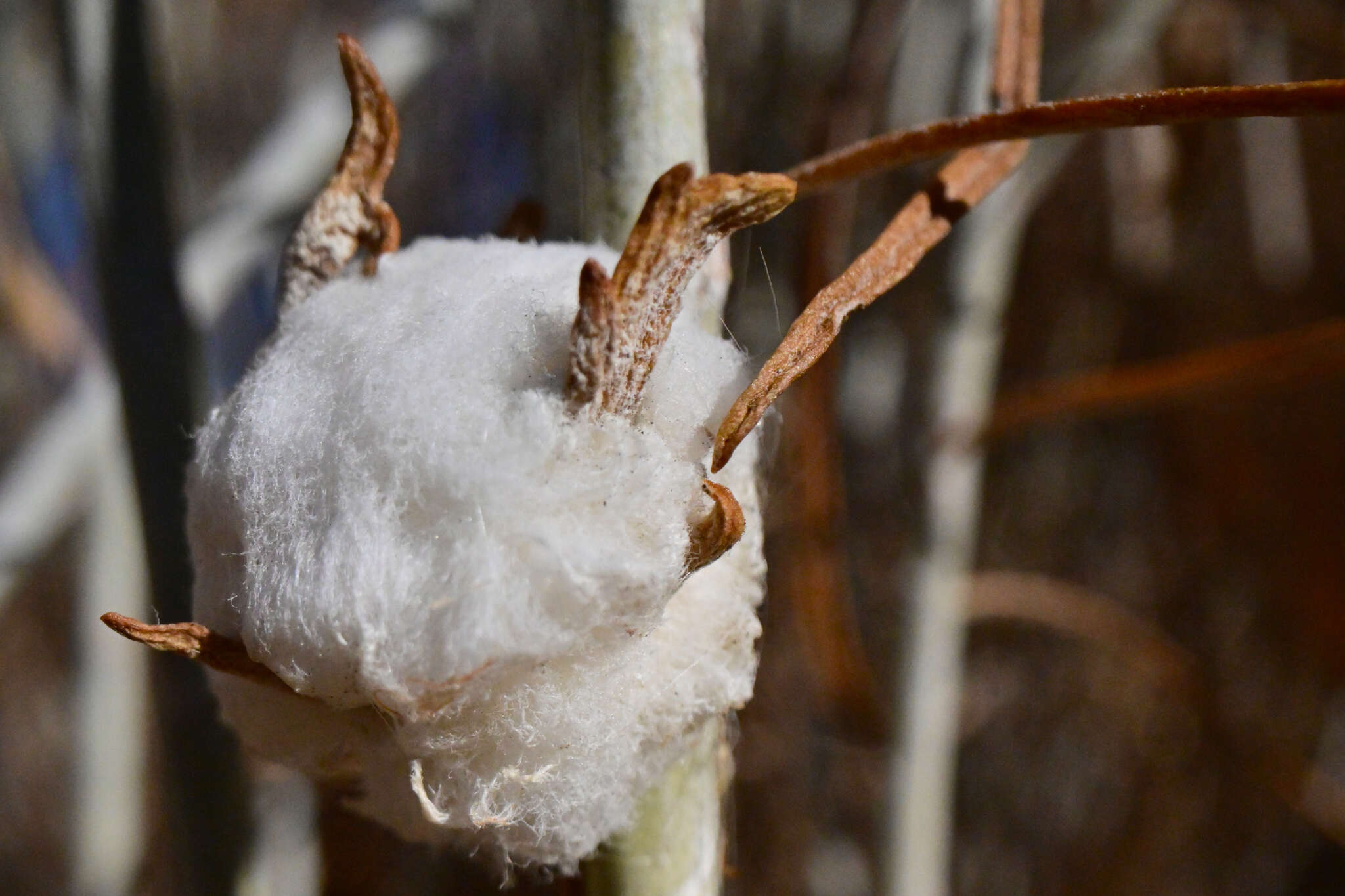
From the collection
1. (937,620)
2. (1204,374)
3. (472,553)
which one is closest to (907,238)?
(472,553)

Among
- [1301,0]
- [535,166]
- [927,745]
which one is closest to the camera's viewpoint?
[927,745]

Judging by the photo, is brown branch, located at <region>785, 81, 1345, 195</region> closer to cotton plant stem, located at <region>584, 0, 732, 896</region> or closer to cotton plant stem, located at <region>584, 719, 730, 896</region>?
cotton plant stem, located at <region>584, 0, 732, 896</region>

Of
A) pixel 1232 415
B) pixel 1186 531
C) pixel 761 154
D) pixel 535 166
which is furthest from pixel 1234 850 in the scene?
pixel 535 166

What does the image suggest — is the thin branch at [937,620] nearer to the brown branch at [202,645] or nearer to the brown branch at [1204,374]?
the brown branch at [1204,374]

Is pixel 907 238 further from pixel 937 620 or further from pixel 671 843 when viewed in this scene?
pixel 937 620

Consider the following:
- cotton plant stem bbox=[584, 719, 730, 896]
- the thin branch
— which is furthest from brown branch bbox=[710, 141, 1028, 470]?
the thin branch

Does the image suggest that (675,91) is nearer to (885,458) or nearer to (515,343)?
(515,343)
